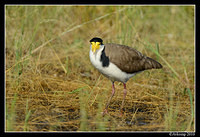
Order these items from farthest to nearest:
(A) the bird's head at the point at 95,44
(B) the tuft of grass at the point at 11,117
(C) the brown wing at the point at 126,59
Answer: (C) the brown wing at the point at 126,59 → (A) the bird's head at the point at 95,44 → (B) the tuft of grass at the point at 11,117

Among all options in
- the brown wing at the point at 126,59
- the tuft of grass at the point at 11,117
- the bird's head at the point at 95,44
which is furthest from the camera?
the brown wing at the point at 126,59

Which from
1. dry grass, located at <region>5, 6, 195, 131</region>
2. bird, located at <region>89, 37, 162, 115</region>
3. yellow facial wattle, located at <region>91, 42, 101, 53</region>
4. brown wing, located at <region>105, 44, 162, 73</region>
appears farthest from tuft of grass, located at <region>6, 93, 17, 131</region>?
brown wing, located at <region>105, 44, 162, 73</region>

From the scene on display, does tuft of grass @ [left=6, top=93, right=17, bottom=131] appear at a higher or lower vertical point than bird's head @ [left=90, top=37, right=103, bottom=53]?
lower

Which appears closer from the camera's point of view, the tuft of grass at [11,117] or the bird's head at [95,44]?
the tuft of grass at [11,117]

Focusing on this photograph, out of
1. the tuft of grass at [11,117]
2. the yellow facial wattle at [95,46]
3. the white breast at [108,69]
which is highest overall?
the yellow facial wattle at [95,46]

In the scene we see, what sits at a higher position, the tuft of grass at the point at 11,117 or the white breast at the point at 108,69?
the white breast at the point at 108,69

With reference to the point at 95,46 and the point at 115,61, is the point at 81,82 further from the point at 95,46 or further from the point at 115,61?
the point at 95,46

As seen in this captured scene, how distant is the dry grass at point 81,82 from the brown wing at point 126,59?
25 cm

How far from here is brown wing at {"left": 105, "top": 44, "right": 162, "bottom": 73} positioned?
519 cm

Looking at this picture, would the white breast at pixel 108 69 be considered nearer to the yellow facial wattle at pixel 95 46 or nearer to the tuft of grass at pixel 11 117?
the yellow facial wattle at pixel 95 46

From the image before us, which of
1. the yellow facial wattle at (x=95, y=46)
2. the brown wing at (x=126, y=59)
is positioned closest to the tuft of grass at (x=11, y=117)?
the yellow facial wattle at (x=95, y=46)

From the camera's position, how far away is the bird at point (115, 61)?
4.93m

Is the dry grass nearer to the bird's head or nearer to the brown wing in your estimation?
the brown wing

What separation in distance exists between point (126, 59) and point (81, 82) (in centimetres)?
140
